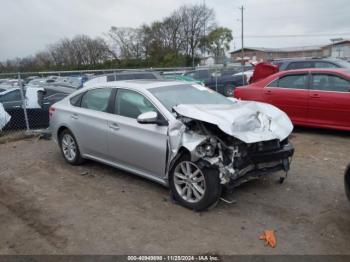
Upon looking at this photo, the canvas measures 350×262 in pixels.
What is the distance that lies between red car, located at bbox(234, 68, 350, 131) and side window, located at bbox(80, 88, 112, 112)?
4.28m

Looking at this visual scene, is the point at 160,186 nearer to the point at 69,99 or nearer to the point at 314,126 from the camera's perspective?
the point at 69,99

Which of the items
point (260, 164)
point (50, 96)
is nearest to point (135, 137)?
point (260, 164)

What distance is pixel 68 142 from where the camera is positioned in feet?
21.4

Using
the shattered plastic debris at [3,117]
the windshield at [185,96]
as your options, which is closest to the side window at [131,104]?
the windshield at [185,96]

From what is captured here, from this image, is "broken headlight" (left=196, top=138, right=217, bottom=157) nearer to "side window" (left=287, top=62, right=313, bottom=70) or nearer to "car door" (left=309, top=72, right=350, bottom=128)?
"car door" (left=309, top=72, right=350, bottom=128)

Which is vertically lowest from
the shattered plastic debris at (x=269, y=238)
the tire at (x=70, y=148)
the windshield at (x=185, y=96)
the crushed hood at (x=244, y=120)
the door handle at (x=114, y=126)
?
the shattered plastic debris at (x=269, y=238)

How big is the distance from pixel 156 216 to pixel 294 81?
5.40 meters

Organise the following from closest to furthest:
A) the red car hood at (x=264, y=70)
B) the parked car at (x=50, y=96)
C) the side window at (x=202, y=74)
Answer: the parked car at (x=50, y=96) < the red car hood at (x=264, y=70) < the side window at (x=202, y=74)

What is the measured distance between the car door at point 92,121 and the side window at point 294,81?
4.48 m

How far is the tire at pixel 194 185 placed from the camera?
13.8ft

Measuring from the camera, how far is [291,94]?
27.2 ft

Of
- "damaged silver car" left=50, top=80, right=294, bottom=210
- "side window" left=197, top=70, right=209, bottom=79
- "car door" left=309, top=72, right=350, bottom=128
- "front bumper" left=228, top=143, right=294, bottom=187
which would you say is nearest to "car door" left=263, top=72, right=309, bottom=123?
"car door" left=309, top=72, right=350, bottom=128

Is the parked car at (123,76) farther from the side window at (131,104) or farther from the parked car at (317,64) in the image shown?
the side window at (131,104)

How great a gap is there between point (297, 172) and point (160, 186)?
2.12 m
